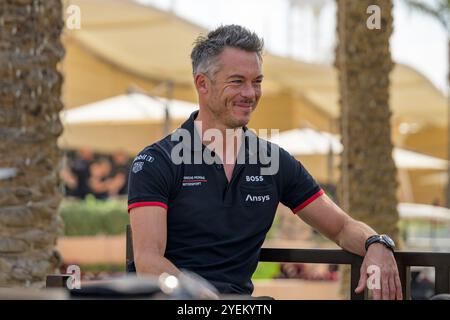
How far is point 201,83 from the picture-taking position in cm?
336

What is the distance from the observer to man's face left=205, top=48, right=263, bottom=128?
10.7 feet

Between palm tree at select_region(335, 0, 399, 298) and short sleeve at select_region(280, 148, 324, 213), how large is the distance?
4851mm

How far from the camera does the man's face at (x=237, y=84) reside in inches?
129

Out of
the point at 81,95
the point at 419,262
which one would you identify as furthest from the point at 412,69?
the point at 419,262

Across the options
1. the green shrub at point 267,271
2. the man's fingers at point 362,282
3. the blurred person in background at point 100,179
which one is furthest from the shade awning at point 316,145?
the man's fingers at point 362,282

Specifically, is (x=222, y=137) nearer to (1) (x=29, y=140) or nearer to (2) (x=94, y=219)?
(1) (x=29, y=140)

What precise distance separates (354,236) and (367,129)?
503cm

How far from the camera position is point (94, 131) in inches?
584

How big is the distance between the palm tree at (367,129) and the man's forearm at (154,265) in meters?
5.49

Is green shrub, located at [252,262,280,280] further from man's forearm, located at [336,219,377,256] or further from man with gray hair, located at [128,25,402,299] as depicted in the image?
man with gray hair, located at [128,25,402,299]

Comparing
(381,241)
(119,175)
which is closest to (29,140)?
(381,241)

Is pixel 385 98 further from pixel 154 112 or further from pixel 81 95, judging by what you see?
pixel 81 95

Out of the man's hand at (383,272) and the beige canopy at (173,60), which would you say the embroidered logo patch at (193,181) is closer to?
the man's hand at (383,272)

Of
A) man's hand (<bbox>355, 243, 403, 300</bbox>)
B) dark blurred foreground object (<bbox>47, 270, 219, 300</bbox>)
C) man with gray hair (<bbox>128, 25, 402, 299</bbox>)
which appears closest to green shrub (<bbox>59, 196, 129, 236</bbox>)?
man with gray hair (<bbox>128, 25, 402, 299</bbox>)
